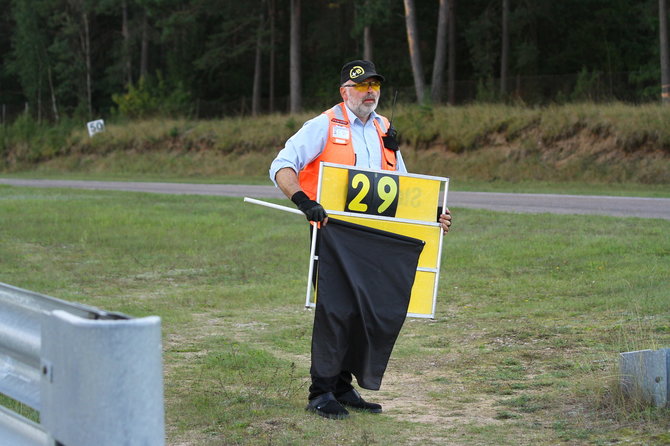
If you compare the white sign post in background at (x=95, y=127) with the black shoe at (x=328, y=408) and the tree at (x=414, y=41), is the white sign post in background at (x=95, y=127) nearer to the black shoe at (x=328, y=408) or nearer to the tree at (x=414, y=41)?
the tree at (x=414, y=41)

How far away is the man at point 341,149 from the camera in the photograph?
19.6 ft

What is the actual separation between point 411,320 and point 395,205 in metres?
3.80

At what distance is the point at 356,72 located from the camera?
614 centimetres

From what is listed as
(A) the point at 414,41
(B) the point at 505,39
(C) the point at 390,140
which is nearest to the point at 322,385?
(C) the point at 390,140

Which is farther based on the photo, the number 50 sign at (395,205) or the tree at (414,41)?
the tree at (414,41)

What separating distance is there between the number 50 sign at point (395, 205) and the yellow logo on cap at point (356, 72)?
652 millimetres

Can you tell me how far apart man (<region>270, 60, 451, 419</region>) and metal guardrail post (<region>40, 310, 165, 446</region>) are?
10.5 ft

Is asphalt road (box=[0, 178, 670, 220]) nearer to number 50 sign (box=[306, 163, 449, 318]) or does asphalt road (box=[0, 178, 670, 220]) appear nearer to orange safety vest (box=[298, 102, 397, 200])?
number 50 sign (box=[306, 163, 449, 318])

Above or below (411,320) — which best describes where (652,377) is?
above

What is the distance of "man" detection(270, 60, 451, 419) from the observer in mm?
5965

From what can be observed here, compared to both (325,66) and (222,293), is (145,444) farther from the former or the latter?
(325,66)

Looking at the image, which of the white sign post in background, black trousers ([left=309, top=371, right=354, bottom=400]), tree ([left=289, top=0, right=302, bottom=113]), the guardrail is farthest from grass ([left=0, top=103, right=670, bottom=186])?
the guardrail

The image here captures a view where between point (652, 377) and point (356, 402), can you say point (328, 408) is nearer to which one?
point (356, 402)

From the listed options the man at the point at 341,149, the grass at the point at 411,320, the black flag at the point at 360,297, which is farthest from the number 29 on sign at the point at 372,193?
the grass at the point at 411,320
